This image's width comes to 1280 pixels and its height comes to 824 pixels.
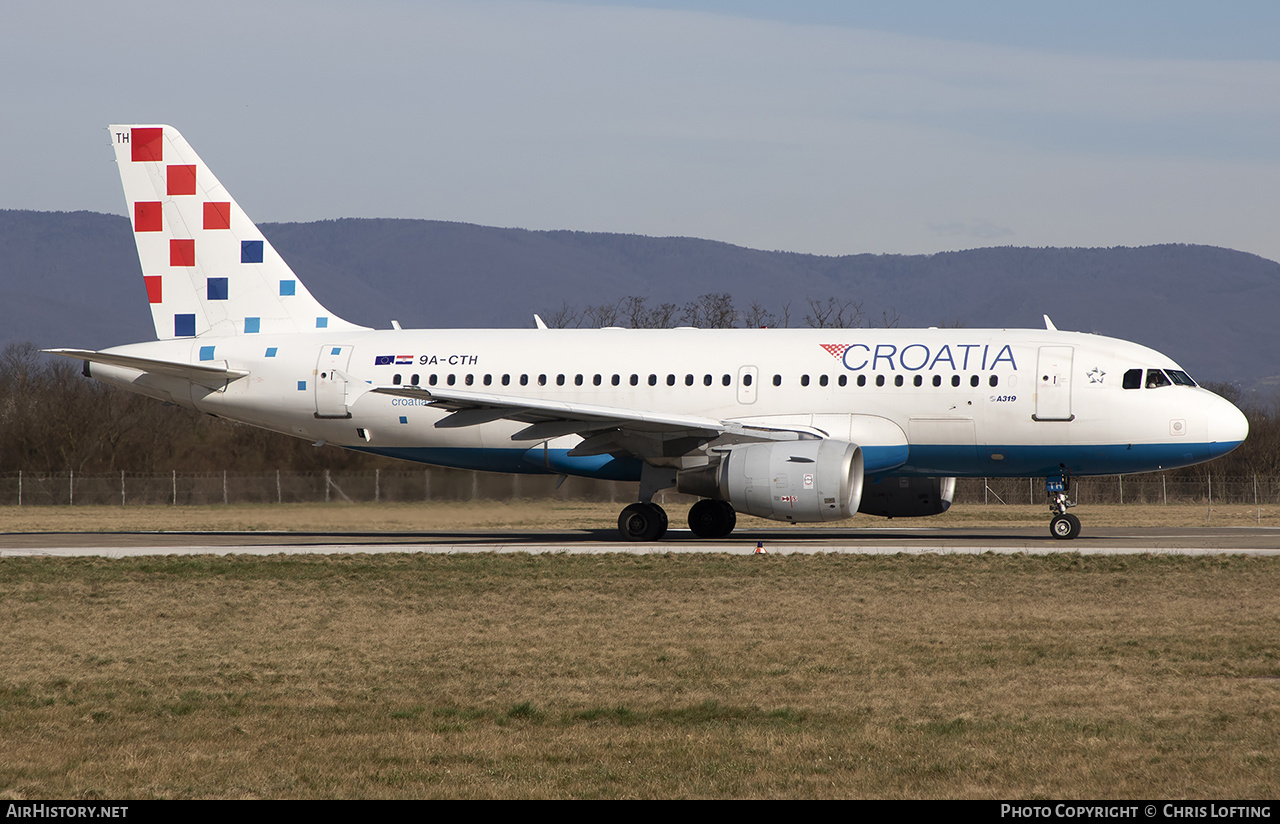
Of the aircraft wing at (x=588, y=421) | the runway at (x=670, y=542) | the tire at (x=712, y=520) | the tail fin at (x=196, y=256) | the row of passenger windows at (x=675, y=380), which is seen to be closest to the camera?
the runway at (x=670, y=542)

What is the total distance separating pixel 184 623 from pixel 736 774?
7.86 m

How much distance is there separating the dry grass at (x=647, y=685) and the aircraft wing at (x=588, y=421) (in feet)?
17.2

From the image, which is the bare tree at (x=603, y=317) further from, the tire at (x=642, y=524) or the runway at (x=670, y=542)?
the tire at (x=642, y=524)

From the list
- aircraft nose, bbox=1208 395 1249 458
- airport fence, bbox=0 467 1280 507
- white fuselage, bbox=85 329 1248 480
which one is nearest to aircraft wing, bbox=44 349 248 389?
white fuselage, bbox=85 329 1248 480

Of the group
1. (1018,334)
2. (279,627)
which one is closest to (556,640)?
(279,627)

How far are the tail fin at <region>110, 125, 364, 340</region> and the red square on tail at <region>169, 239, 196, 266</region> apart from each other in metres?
0.02

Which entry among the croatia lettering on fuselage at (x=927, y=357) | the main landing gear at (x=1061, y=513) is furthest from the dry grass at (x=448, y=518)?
the croatia lettering on fuselage at (x=927, y=357)

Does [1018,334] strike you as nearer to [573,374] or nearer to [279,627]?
[573,374]

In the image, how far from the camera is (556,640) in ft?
39.2

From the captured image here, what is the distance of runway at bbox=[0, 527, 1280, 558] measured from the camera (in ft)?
67.6

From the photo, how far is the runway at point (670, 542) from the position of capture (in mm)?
20594

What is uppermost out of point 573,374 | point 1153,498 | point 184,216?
point 184,216

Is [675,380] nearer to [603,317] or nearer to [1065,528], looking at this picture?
[1065,528]

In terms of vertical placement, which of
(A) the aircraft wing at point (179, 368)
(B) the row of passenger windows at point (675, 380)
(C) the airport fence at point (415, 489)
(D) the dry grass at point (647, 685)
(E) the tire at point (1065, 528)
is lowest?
(C) the airport fence at point (415, 489)
